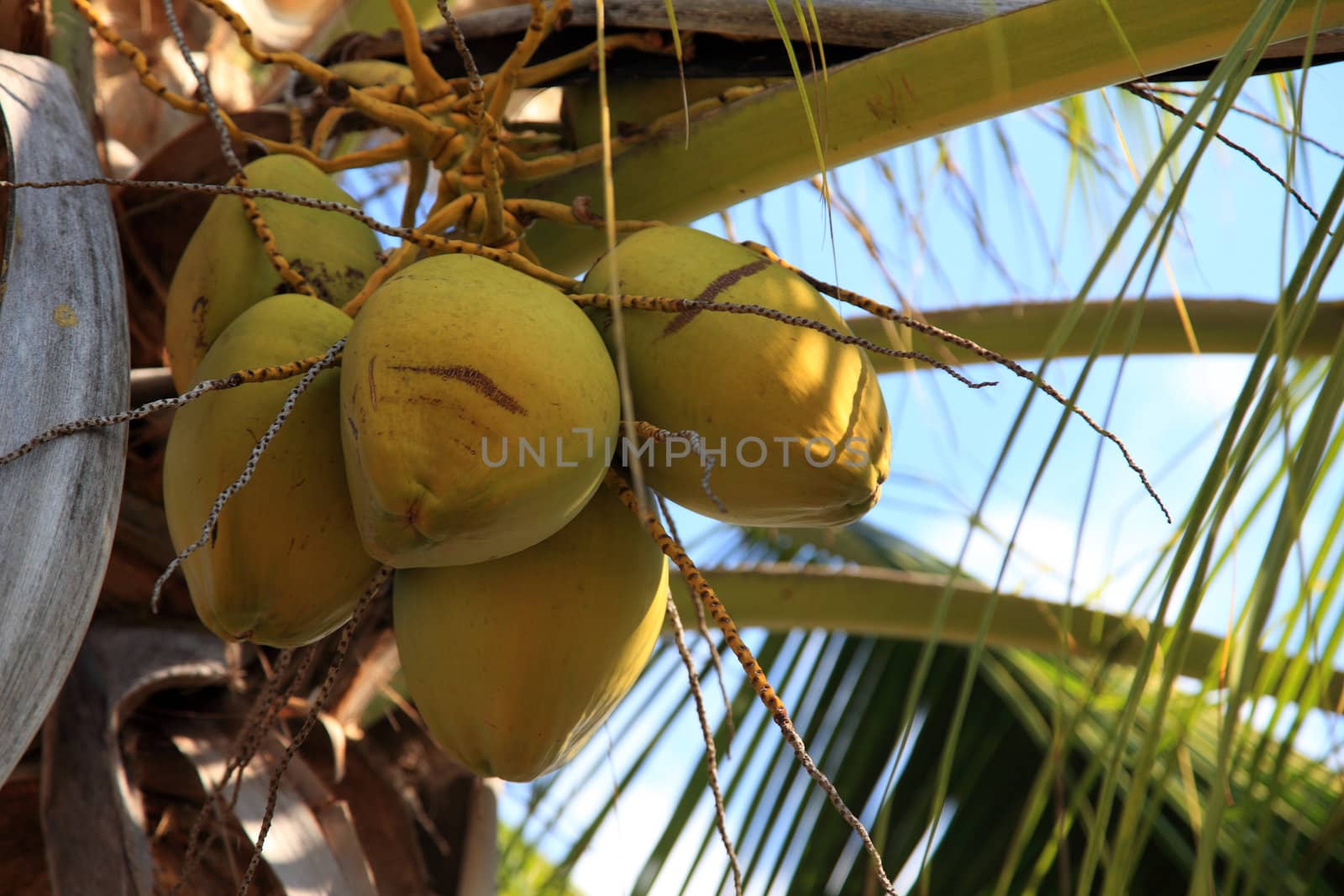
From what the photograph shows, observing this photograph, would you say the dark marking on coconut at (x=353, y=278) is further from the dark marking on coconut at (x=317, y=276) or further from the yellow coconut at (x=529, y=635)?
the yellow coconut at (x=529, y=635)

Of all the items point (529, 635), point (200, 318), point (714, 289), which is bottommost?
point (529, 635)

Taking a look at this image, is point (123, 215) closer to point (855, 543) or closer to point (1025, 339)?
point (1025, 339)

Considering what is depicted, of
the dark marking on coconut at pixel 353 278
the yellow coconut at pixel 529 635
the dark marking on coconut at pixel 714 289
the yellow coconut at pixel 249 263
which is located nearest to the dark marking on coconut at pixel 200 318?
the yellow coconut at pixel 249 263

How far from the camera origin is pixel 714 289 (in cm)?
82

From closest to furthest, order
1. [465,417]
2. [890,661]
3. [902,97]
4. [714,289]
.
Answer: [465,417], [714,289], [902,97], [890,661]

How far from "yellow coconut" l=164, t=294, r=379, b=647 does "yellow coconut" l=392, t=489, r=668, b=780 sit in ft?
0.24

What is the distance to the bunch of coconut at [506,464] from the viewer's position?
71 centimetres

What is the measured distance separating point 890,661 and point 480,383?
57.3 inches

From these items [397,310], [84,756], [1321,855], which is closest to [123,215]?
[84,756]

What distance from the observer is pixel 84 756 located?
112 centimetres

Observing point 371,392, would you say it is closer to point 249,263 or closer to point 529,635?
point 529,635

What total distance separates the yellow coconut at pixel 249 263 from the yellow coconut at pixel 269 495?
0.41 feet

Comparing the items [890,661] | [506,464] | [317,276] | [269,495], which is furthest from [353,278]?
[890,661]

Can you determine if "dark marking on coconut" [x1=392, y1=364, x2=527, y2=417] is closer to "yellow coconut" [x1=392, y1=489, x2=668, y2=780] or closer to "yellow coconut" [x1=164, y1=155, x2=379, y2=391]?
"yellow coconut" [x1=392, y1=489, x2=668, y2=780]
